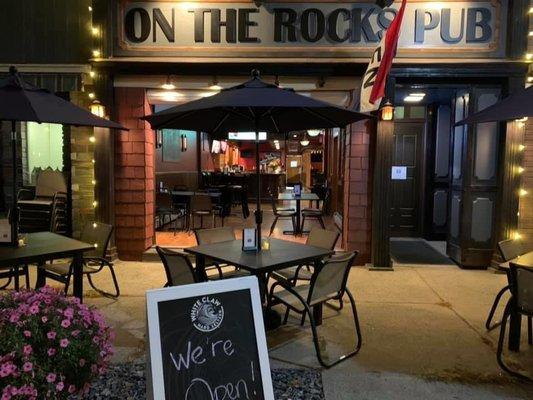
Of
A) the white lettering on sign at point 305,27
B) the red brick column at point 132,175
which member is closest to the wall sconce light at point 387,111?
the white lettering on sign at point 305,27

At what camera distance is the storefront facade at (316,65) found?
5.81 metres

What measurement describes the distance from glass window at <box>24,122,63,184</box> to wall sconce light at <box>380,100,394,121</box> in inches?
198

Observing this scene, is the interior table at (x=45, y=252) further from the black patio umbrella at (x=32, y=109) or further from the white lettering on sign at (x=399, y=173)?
the white lettering on sign at (x=399, y=173)

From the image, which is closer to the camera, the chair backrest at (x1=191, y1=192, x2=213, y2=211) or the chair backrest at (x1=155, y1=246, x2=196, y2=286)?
the chair backrest at (x1=155, y1=246, x2=196, y2=286)

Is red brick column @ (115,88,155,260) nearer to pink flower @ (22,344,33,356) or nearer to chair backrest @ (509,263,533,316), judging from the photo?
pink flower @ (22,344,33,356)

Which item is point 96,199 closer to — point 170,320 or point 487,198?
point 170,320

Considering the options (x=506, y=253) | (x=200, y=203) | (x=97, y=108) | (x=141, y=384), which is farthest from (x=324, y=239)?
(x=200, y=203)

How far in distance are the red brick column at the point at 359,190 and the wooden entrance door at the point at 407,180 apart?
2.00 m

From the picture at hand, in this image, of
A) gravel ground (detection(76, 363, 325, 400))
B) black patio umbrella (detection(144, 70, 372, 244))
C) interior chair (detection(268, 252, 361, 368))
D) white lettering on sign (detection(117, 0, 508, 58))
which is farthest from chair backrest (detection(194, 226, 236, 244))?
white lettering on sign (detection(117, 0, 508, 58))

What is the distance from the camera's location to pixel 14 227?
357cm

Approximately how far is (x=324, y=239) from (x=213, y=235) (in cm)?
112

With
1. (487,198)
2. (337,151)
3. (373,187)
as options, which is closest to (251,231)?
(373,187)

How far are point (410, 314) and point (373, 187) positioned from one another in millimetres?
2159

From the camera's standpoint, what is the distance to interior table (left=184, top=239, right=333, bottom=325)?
3.25 meters
